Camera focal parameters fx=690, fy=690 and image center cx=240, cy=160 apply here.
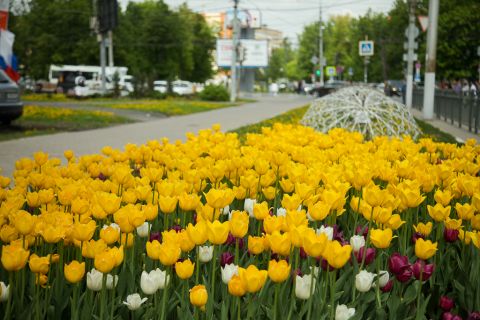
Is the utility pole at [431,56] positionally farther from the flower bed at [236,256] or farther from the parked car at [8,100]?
the flower bed at [236,256]

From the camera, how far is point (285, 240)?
235cm

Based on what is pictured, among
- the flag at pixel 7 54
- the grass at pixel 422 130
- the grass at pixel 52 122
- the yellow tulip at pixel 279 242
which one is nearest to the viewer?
the yellow tulip at pixel 279 242

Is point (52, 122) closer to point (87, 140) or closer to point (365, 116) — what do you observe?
point (87, 140)

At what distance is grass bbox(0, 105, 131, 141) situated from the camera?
16.2 m

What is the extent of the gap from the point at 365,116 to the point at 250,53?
5690 cm

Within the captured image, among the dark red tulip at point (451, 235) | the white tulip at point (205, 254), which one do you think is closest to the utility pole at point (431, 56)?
the dark red tulip at point (451, 235)

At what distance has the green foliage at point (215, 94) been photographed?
4503 centimetres

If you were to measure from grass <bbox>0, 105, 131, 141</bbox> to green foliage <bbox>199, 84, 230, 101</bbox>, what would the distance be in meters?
21.2

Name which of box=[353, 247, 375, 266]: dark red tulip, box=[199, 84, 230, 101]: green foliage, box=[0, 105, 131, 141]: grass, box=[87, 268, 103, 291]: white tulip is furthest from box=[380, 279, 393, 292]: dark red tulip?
box=[199, 84, 230, 101]: green foliage

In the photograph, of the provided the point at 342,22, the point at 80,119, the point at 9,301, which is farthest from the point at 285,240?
the point at 342,22

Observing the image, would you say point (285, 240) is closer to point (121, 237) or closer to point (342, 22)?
point (121, 237)

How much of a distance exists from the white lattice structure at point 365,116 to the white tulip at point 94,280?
874cm

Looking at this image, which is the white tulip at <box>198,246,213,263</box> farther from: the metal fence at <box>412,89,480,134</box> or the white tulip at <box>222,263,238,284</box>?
the metal fence at <box>412,89,480,134</box>

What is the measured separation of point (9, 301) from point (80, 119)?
768 inches
